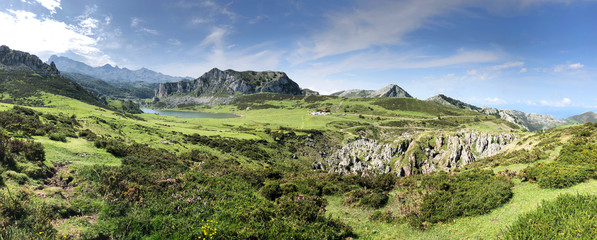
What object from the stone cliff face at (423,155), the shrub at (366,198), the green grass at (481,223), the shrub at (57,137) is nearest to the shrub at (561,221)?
the green grass at (481,223)

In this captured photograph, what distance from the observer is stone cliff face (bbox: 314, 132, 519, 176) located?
168 ft

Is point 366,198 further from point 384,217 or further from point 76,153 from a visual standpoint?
point 76,153

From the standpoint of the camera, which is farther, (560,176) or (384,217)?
(384,217)

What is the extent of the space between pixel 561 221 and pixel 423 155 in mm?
51816

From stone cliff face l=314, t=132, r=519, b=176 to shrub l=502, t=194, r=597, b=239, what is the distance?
123 feet

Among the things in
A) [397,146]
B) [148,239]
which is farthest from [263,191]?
[397,146]

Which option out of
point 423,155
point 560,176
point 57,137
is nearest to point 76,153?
point 57,137

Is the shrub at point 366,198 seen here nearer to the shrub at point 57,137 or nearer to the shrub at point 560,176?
the shrub at point 560,176

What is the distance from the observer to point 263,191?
17.5 meters

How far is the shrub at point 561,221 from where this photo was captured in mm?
7695

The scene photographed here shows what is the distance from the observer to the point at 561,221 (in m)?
8.36

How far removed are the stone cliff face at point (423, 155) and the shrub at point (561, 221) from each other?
3753 cm

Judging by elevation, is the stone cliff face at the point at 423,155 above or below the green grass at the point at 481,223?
below

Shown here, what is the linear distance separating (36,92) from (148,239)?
200110 mm
